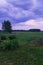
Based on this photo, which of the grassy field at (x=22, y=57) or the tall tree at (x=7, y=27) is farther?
the tall tree at (x=7, y=27)

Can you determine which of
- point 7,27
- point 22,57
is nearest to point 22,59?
point 22,57

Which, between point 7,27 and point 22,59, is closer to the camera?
point 22,59

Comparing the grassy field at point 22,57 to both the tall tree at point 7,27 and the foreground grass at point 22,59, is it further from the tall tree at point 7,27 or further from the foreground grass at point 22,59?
the tall tree at point 7,27

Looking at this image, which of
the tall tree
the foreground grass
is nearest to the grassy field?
the foreground grass

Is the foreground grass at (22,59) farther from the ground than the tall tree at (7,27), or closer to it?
closer to it

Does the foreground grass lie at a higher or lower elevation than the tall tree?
lower

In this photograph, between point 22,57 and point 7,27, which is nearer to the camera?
point 22,57

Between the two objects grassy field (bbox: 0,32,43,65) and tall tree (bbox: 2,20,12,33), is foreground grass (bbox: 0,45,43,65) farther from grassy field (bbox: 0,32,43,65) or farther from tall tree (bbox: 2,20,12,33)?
tall tree (bbox: 2,20,12,33)

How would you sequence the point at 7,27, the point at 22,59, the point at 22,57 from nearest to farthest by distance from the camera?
the point at 22,59, the point at 22,57, the point at 7,27

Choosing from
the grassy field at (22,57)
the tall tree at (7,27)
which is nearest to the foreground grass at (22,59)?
the grassy field at (22,57)

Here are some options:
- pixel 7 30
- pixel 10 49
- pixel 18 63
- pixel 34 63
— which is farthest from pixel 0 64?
pixel 7 30

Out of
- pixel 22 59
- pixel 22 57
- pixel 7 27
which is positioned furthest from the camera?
pixel 7 27

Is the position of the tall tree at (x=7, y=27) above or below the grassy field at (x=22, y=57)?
above

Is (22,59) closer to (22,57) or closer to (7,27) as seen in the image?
(22,57)
